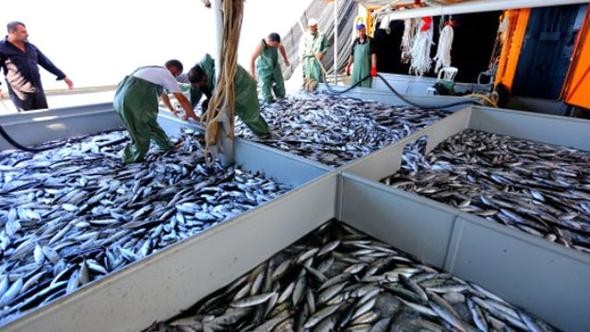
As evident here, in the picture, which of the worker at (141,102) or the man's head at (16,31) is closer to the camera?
the worker at (141,102)

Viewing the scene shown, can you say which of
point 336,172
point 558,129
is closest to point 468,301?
point 336,172

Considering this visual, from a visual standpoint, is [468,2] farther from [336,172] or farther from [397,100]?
[336,172]

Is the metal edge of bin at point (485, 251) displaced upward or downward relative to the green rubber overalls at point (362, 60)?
downward

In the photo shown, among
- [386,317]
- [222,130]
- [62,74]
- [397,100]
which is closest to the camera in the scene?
[386,317]

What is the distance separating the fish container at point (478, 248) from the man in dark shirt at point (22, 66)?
510cm

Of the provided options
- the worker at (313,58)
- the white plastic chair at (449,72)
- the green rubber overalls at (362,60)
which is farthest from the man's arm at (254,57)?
the white plastic chair at (449,72)

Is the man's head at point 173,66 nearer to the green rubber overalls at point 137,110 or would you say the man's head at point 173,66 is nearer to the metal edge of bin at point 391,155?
the green rubber overalls at point 137,110

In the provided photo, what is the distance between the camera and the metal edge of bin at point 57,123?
4043 mm

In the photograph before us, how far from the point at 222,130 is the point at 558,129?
4.38 meters

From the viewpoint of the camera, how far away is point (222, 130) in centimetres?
362

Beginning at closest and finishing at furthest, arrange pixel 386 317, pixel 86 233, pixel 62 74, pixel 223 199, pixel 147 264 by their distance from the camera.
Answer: pixel 147 264, pixel 386 317, pixel 86 233, pixel 223 199, pixel 62 74

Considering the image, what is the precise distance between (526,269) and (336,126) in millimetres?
3674

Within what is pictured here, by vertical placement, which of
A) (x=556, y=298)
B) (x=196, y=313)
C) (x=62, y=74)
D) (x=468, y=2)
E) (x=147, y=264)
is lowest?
(x=196, y=313)

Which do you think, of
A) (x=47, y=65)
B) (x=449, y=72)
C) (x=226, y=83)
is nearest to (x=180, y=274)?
(x=226, y=83)
